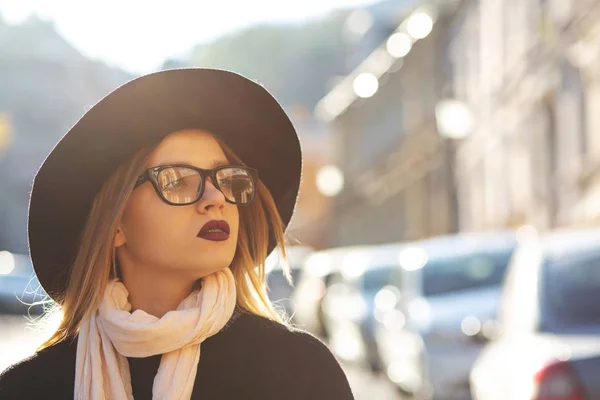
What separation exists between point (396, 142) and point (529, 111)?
22.1 meters

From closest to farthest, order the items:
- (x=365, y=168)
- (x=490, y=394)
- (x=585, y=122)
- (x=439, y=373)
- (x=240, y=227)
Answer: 1. (x=240, y=227)
2. (x=490, y=394)
3. (x=439, y=373)
4. (x=585, y=122)
5. (x=365, y=168)

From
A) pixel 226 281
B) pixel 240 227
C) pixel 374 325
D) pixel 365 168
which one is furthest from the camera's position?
pixel 365 168

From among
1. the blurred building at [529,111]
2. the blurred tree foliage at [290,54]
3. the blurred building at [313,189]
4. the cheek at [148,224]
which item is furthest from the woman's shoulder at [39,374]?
the blurred tree foliage at [290,54]

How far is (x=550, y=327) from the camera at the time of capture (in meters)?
7.20

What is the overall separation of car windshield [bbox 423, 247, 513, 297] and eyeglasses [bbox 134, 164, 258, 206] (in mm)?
9195

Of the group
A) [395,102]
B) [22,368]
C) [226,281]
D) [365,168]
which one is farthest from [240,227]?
[365,168]

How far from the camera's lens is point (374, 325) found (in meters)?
16.8

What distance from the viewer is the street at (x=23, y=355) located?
1467 cm

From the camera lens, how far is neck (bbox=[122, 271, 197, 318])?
3.02 m

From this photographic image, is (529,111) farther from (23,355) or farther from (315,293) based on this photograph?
(23,355)

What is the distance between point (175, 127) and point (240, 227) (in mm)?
341

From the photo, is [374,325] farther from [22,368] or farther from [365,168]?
[365,168]

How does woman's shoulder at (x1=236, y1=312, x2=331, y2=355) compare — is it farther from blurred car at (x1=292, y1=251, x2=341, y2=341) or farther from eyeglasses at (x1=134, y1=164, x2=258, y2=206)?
blurred car at (x1=292, y1=251, x2=341, y2=341)

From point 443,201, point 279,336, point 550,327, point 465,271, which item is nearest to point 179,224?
point 279,336
